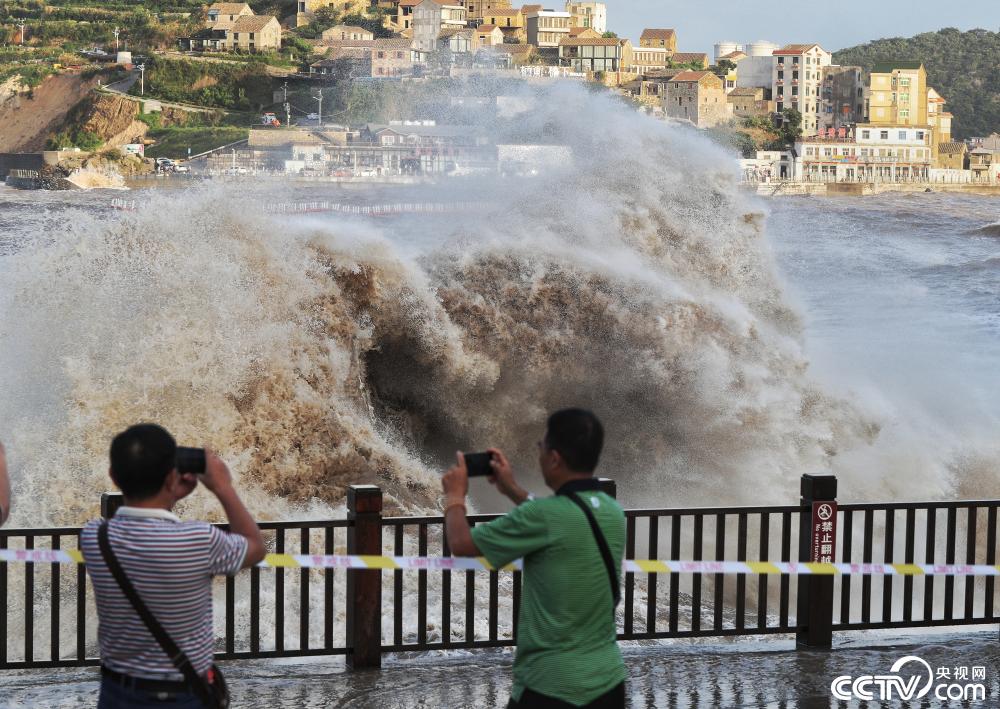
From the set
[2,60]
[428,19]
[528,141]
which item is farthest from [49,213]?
[428,19]

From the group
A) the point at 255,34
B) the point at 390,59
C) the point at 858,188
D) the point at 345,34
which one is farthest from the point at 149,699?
the point at 345,34

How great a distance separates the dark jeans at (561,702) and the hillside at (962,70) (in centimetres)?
13644

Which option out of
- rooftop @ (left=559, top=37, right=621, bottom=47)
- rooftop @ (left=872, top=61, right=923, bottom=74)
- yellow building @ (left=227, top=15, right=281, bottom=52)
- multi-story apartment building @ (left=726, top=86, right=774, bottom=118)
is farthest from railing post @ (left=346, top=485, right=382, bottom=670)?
rooftop @ (left=559, top=37, right=621, bottom=47)

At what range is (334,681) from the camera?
554 cm

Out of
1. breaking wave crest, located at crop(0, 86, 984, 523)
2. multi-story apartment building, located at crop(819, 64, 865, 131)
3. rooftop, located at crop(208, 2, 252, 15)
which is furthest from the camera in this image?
rooftop, located at crop(208, 2, 252, 15)

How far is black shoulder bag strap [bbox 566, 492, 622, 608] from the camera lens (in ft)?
10.6

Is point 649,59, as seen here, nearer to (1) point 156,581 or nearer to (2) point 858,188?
(2) point 858,188

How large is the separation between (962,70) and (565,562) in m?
141

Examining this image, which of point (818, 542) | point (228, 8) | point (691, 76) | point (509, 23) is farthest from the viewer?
point (509, 23)

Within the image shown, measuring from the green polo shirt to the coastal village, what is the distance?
286ft

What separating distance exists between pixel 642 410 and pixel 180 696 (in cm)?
1281

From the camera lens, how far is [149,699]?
305cm

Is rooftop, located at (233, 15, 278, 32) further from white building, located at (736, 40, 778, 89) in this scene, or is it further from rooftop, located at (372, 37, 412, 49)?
white building, located at (736, 40, 778, 89)

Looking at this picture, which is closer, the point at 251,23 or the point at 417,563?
the point at 417,563
